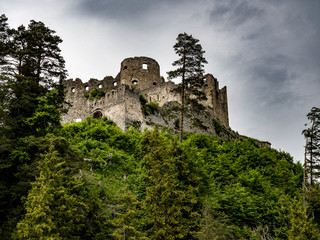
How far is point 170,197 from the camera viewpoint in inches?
728

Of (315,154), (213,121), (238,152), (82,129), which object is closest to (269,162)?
(238,152)

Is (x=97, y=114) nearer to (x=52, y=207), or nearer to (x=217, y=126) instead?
(x=217, y=126)

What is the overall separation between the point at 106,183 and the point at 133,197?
5829mm

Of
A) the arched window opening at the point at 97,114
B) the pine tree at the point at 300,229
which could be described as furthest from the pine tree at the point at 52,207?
the arched window opening at the point at 97,114

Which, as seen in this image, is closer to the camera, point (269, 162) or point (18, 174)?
point (18, 174)

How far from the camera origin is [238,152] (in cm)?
3459

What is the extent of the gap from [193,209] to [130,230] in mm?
4846

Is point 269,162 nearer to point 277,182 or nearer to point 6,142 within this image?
point 277,182

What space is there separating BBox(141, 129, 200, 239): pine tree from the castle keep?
373 inches

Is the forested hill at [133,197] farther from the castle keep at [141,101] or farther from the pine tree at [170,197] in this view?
the castle keep at [141,101]

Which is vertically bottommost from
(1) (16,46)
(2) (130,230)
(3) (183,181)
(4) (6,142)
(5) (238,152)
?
(2) (130,230)

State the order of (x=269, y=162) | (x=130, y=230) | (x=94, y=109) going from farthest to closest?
(x=94, y=109) → (x=269, y=162) → (x=130, y=230)

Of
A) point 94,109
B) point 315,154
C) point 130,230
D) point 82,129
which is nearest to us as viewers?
point 130,230

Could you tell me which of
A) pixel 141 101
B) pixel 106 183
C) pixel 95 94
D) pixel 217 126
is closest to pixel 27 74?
pixel 106 183
